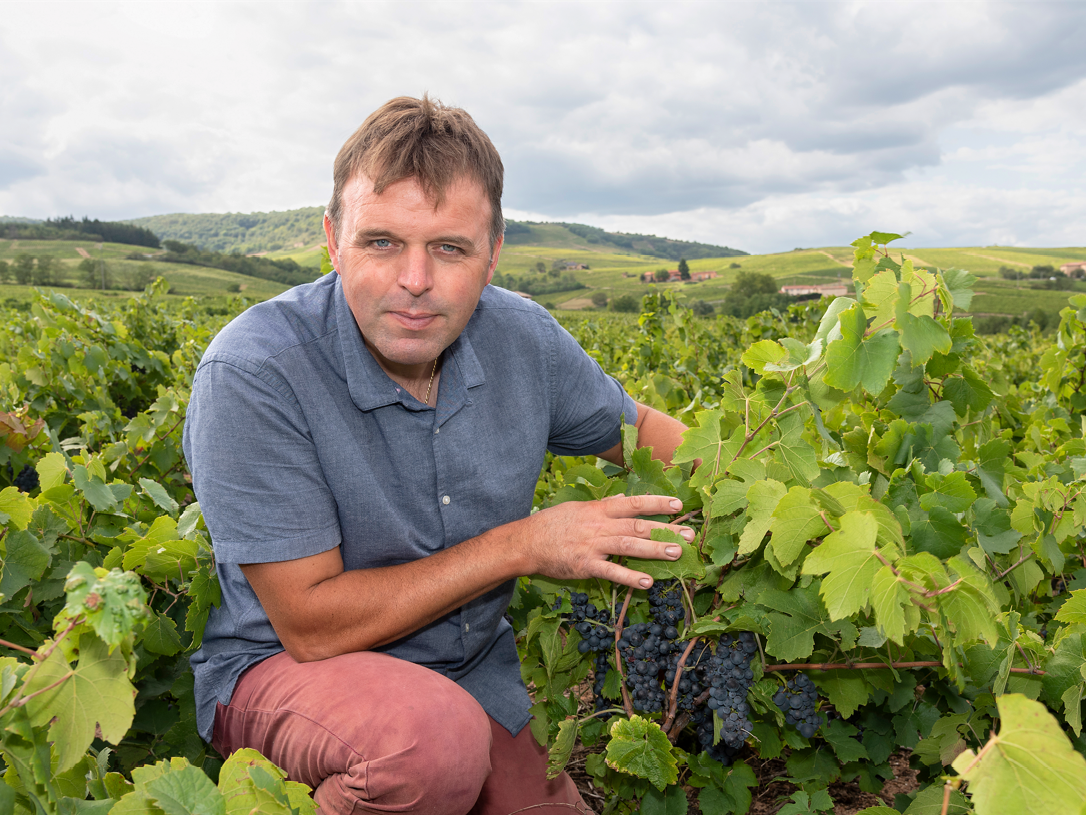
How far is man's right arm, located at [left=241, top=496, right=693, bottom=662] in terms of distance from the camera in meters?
1.86

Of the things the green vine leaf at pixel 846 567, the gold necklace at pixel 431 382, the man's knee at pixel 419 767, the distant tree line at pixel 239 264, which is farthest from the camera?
the distant tree line at pixel 239 264

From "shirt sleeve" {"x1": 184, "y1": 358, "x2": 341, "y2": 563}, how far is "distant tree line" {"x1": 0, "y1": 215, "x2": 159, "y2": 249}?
127 meters

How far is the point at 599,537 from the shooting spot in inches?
68.9

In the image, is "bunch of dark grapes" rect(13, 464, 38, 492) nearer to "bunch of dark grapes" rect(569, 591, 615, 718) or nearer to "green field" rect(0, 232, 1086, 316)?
"bunch of dark grapes" rect(569, 591, 615, 718)

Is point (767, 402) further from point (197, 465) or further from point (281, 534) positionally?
point (197, 465)

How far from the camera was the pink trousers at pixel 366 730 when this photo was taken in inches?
73.7

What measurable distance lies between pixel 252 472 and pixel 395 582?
1.58 ft

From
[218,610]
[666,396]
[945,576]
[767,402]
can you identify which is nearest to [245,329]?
[218,610]

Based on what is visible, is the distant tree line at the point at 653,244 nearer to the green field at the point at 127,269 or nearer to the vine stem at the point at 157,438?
the green field at the point at 127,269

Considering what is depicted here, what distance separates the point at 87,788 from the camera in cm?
133

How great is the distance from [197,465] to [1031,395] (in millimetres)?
6478

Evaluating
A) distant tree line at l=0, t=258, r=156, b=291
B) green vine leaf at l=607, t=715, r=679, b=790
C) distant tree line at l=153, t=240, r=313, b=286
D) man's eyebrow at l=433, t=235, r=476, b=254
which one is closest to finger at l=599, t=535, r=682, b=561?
green vine leaf at l=607, t=715, r=679, b=790

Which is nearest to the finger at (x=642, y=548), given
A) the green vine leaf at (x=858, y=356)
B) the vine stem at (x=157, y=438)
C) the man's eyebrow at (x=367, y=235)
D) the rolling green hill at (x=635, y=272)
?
the green vine leaf at (x=858, y=356)

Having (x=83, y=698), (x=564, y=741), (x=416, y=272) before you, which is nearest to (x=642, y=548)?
(x=564, y=741)
